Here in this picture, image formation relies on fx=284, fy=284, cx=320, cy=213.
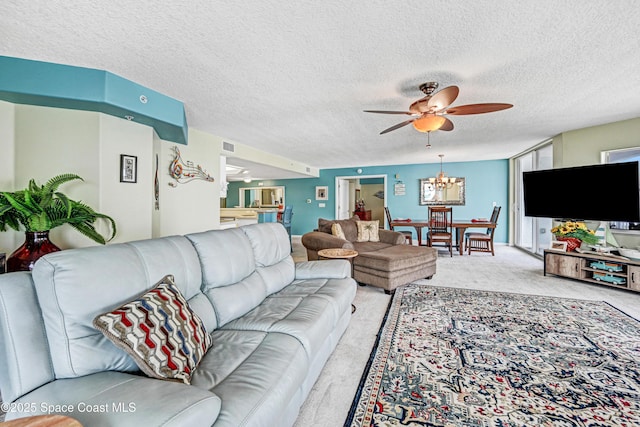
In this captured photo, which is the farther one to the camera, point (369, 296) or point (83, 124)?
point (369, 296)

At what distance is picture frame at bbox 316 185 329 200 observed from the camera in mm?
8926

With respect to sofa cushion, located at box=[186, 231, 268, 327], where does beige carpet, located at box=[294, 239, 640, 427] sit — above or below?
below

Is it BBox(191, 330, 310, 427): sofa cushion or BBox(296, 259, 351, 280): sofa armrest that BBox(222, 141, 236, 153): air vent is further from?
BBox(191, 330, 310, 427): sofa cushion

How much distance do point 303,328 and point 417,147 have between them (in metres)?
A: 4.97

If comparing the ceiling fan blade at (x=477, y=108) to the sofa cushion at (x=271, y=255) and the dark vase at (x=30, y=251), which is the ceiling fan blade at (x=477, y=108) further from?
the dark vase at (x=30, y=251)

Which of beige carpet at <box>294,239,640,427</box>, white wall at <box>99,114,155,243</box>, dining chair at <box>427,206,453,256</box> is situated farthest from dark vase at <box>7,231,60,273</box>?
dining chair at <box>427,206,453,256</box>

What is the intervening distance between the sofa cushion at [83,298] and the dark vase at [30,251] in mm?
1301

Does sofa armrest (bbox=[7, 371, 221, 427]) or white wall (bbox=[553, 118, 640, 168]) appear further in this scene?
white wall (bbox=[553, 118, 640, 168])

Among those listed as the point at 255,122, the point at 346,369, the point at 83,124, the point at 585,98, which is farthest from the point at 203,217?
the point at 585,98

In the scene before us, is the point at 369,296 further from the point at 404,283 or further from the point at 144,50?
the point at 144,50

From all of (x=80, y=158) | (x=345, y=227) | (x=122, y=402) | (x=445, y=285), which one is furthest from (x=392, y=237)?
(x=122, y=402)

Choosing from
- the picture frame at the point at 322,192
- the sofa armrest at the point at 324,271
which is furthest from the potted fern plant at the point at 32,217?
the picture frame at the point at 322,192

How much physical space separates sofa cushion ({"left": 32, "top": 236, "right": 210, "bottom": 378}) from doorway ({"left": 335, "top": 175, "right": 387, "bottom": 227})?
7.63 meters

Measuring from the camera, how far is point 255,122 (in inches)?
155
